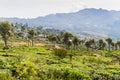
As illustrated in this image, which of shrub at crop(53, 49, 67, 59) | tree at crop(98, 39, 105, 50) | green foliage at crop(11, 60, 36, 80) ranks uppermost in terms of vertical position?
green foliage at crop(11, 60, 36, 80)

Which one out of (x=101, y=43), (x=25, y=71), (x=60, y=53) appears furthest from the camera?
(x=101, y=43)

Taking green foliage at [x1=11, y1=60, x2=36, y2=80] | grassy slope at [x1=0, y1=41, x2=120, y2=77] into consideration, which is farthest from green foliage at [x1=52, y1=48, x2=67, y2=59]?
green foliage at [x1=11, y1=60, x2=36, y2=80]

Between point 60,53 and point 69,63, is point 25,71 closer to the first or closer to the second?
point 69,63

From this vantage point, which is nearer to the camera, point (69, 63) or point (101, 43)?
point (69, 63)

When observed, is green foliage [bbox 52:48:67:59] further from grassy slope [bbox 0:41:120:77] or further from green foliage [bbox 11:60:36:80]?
green foliage [bbox 11:60:36:80]

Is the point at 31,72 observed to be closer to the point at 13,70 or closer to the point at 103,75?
the point at 13,70

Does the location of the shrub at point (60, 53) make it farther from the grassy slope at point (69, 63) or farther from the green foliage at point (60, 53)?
the grassy slope at point (69, 63)

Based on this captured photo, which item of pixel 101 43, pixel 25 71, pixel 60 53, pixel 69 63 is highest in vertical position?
pixel 25 71

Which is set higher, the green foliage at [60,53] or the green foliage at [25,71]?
the green foliage at [25,71]

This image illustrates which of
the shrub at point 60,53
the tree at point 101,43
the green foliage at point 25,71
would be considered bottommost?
the tree at point 101,43

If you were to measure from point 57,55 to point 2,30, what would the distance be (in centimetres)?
4085

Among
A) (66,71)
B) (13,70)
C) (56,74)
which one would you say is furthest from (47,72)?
(13,70)

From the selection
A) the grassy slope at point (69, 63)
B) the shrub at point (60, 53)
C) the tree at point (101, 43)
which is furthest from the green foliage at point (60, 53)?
the tree at point (101, 43)

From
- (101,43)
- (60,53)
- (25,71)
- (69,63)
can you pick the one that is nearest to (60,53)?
(60,53)
